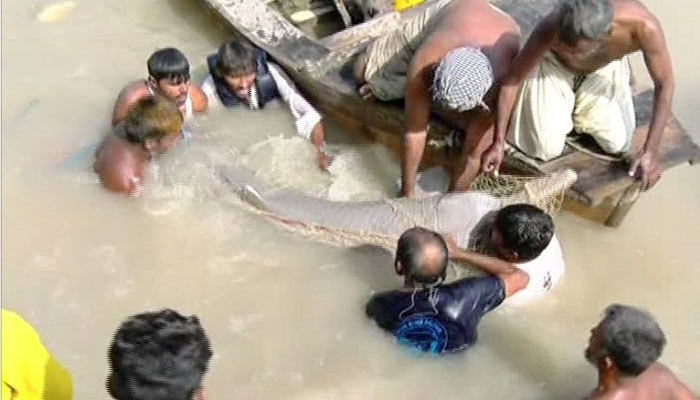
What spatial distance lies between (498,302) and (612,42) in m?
1.16

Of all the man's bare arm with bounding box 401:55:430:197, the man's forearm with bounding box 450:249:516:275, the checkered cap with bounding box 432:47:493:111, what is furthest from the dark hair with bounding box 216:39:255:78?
the man's forearm with bounding box 450:249:516:275

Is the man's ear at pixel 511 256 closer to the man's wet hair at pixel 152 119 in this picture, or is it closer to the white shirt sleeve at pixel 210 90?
the man's wet hair at pixel 152 119

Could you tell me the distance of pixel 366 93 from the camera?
4.81m

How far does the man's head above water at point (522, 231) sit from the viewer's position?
12.7 feet

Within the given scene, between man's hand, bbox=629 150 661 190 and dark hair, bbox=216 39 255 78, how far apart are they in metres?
1.84

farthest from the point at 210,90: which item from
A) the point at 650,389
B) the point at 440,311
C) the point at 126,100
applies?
the point at 650,389

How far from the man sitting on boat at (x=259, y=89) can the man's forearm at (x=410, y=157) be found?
1.50 feet

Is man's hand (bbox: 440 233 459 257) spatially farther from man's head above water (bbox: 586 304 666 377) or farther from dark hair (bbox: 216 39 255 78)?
dark hair (bbox: 216 39 255 78)

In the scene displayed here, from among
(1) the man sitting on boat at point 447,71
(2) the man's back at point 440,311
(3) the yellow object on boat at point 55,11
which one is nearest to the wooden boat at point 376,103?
(1) the man sitting on boat at point 447,71

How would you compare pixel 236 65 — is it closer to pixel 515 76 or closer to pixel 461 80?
pixel 461 80

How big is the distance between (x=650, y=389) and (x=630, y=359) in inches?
9.4

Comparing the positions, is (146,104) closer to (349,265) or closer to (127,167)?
(127,167)

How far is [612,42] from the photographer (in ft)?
13.3

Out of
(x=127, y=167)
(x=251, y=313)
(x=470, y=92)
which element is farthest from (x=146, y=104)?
(x=470, y=92)
